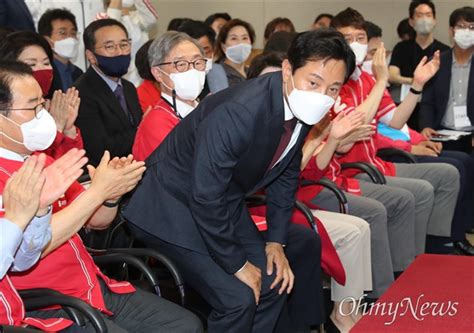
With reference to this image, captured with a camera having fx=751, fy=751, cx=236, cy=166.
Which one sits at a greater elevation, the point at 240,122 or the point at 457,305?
the point at 240,122

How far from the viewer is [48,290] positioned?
7.52 ft

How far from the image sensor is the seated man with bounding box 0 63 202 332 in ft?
7.52

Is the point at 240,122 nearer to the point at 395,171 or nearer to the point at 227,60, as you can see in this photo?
the point at 395,171

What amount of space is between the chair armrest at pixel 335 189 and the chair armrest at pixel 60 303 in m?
1.64

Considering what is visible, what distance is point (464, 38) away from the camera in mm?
5176

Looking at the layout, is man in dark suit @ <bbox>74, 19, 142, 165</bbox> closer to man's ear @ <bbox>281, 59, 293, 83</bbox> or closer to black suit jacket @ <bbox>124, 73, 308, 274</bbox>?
black suit jacket @ <bbox>124, 73, 308, 274</bbox>

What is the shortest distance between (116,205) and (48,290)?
482 millimetres

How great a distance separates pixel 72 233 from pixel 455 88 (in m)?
3.65

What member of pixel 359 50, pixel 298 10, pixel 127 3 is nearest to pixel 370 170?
pixel 359 50

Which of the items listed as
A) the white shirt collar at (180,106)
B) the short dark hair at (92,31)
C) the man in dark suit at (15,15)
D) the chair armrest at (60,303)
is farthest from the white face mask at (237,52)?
the chair armrest at (60,303)

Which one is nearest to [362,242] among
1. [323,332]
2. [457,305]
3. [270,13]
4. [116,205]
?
[323,332]

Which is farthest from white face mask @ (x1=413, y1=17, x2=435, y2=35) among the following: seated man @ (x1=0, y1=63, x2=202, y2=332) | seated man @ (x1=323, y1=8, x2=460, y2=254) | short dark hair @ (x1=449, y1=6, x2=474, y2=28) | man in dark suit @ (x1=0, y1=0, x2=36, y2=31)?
seated man @ (x1=0, y1=63, x2=202, y2=332)

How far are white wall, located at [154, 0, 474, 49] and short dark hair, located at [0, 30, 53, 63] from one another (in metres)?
3.73

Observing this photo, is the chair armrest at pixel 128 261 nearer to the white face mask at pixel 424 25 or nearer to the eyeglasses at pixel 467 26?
the eyeglasses at pixel 467 26
